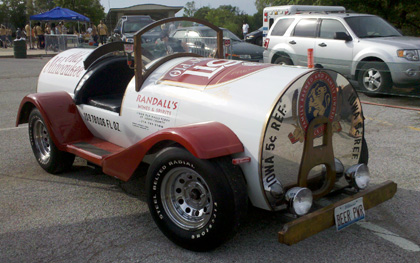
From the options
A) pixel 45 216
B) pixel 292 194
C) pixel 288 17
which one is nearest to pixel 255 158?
pixel 292 194

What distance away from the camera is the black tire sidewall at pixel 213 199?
3.29m

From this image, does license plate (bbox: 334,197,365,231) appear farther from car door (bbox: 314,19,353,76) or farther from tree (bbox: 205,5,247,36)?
tree (bbox: 205,5,247,36)

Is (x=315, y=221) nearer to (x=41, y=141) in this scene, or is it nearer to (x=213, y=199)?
(x=213, y=199)

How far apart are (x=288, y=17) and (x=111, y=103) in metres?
8.64

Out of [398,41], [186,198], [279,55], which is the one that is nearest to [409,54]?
[398,41]

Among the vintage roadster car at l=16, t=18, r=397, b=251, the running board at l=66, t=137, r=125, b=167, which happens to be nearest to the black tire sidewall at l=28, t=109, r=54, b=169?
the running board at l=66, t=137, r=125, b=167

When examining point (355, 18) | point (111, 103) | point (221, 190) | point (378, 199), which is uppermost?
point (355, 18)

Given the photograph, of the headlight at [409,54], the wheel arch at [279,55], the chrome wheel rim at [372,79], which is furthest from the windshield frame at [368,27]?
the wheel arch at [279,55]

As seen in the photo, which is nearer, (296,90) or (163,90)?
(296,90)

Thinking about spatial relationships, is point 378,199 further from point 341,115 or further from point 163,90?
point 163,90

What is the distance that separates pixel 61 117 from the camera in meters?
5.25

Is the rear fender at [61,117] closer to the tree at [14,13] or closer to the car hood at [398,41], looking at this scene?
the car hood at [398,41]

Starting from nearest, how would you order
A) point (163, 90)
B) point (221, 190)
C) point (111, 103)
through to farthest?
point (221, 190) < point (163, 90) < point (111, 103)

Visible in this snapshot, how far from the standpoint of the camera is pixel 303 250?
11.8 feet
